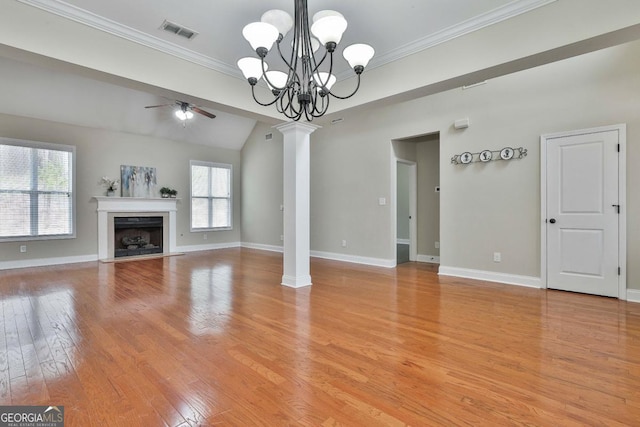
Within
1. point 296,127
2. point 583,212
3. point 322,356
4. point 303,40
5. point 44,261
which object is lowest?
point 322,356

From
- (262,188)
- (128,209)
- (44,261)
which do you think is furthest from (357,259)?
(44,261)

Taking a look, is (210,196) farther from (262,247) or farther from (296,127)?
(296,127)

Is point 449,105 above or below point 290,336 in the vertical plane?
above

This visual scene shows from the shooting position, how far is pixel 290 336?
2.67 meters

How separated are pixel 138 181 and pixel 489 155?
736 centimetres

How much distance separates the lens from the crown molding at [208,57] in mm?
2613

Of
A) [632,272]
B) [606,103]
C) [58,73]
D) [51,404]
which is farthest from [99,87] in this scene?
[632,272]

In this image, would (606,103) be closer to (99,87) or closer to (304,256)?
(304,256)

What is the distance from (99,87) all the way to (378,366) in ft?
23.2

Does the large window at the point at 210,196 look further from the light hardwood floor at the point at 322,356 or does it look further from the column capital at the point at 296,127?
the column capital at the point at 296,127

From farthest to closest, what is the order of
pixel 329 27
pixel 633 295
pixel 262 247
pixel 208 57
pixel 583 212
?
pixel 262 247, pixel 583 212, pixel 633 295, pixel 208 57, pixel 329 27

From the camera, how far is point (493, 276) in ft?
15.4

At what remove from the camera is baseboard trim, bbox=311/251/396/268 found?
5895mm

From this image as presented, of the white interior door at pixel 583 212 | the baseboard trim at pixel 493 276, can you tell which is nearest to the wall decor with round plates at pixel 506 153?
the white interior door at pixel 583 212
